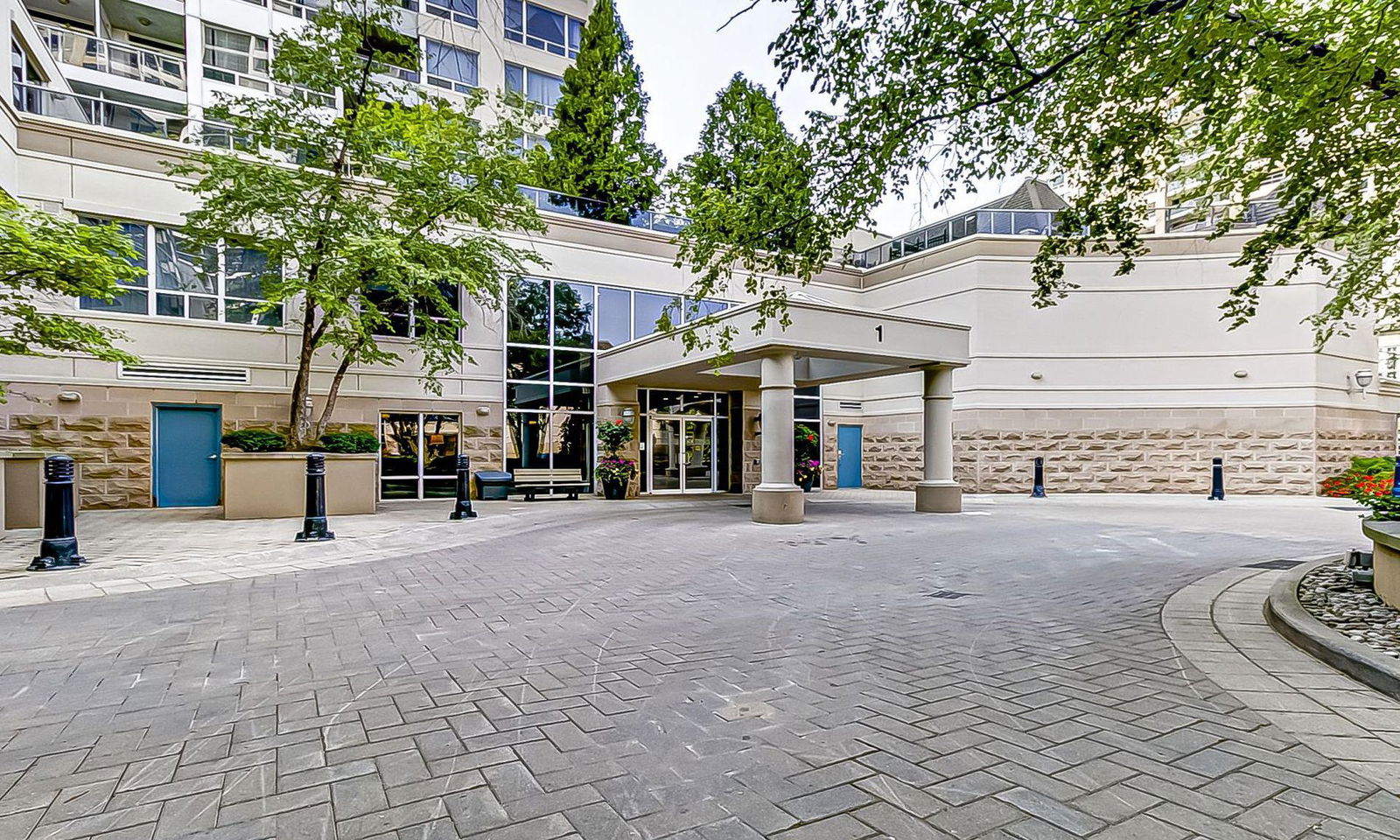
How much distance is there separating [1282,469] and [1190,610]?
17808 millimetres

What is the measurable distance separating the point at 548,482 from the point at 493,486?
50.7 inches

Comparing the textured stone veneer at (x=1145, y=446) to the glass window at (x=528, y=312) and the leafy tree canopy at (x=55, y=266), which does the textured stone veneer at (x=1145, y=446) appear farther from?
the leafy tree canopy at (x=55, y=266)

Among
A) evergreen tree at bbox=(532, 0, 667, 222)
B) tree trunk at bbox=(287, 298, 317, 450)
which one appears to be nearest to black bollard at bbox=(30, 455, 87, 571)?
tree trunk at bbox=(287, 298, 317, 450)

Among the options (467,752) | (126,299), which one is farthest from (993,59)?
(126,299)

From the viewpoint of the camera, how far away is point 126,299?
1395cm

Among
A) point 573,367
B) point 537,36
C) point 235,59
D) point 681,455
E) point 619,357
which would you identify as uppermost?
point 537,36

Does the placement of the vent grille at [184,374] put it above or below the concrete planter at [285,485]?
above

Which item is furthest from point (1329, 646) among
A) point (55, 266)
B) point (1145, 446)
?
point (1145, 446)

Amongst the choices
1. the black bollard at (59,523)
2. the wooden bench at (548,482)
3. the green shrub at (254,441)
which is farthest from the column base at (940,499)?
the black bollard at (59,523)

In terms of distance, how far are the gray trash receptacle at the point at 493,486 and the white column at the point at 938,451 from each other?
9254 mm

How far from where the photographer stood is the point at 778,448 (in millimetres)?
12102

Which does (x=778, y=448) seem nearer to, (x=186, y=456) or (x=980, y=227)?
(x=186, y=456)

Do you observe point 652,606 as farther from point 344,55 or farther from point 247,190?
point 344,55

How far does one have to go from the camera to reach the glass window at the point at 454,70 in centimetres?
2570
